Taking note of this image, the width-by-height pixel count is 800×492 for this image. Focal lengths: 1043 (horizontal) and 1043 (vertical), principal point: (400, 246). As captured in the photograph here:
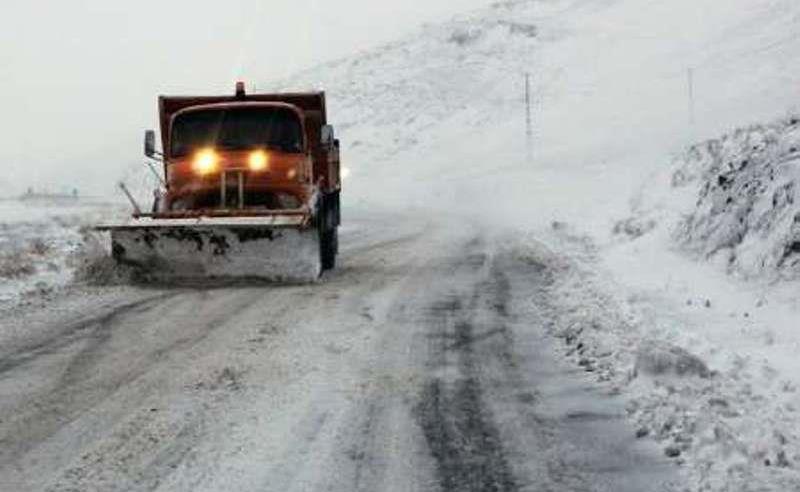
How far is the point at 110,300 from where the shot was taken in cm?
1104

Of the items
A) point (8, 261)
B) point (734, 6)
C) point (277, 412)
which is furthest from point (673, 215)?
point (734, 6)

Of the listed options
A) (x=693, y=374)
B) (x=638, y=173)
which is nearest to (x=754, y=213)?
(x=693, y=374)

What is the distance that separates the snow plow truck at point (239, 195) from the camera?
1245 centimetres

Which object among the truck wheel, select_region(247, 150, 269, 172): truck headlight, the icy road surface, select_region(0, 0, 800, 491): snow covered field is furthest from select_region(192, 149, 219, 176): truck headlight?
the icy road surface

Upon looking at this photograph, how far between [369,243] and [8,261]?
657 cm

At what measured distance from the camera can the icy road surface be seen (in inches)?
193

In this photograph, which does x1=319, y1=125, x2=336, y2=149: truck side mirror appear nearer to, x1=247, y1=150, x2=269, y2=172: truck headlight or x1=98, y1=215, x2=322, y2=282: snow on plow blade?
x1=247, y1=150, x2=269, y2=172: truck headlight

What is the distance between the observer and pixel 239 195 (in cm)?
1339

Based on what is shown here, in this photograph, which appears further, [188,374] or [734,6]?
[734,6]

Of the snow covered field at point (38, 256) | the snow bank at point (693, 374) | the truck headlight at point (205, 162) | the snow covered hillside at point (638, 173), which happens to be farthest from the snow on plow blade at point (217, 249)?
the snow bank at point (693, 374)

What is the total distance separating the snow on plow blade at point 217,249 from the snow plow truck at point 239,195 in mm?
12

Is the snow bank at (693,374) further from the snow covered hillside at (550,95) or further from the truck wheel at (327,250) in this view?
the snow covered hillside at (550,95)

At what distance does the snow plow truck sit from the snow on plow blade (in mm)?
12

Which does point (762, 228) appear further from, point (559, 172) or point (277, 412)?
point (559, 172)
